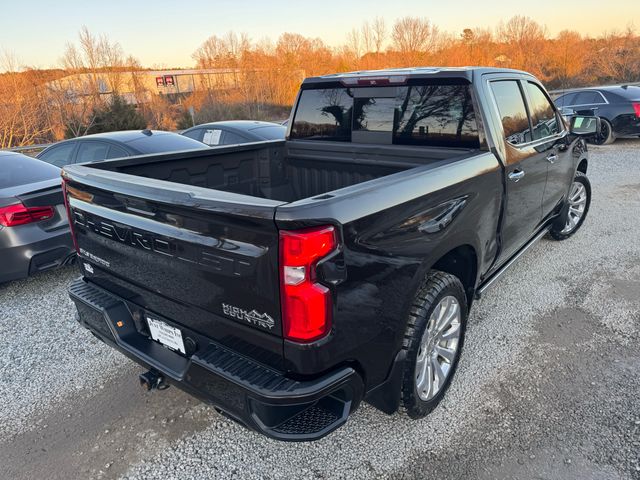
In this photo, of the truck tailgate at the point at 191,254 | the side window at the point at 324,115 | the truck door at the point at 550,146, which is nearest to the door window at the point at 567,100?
the truck door at the point at 550,146

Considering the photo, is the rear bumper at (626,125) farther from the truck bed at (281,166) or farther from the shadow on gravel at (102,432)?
the shadow on gravel at (102,432)

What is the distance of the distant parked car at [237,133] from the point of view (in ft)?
25.2

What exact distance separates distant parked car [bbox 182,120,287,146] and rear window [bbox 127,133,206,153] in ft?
4.98

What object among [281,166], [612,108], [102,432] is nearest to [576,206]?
[281,166]

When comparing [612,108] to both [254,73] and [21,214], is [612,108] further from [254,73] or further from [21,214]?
[254,73]

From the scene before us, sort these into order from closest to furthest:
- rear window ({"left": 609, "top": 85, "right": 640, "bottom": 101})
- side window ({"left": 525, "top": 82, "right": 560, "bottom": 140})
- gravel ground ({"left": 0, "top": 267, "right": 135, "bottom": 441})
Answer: gravel ground ({"left": 0, "top": 267, "right": 135, "bottom": 441}), side window ({"left": 525, "top": 82, "right": 560, "bottom": 140}), rear window ({"left": 609, "top": 85, "right": 640, "bottom": 101})

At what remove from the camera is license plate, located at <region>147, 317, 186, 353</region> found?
2266mm

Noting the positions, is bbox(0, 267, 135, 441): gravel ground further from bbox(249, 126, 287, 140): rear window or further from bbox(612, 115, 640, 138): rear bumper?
bbox(612, 115, 640, 138): rear bumper

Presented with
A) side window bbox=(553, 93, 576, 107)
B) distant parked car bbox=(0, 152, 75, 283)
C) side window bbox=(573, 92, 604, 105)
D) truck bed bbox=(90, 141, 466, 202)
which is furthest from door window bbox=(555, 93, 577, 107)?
distant parked car bbox=(0, 152, 75, 283)

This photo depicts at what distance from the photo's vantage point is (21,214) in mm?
4141

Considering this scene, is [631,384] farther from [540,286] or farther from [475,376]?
[540,286]

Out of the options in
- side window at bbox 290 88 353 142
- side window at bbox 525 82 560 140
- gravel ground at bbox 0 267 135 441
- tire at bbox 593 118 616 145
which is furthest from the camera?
tire at bbox 593 118 616 145

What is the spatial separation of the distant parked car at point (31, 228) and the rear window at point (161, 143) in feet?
4.66

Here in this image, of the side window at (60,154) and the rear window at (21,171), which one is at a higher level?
the rear window at (21,171)
